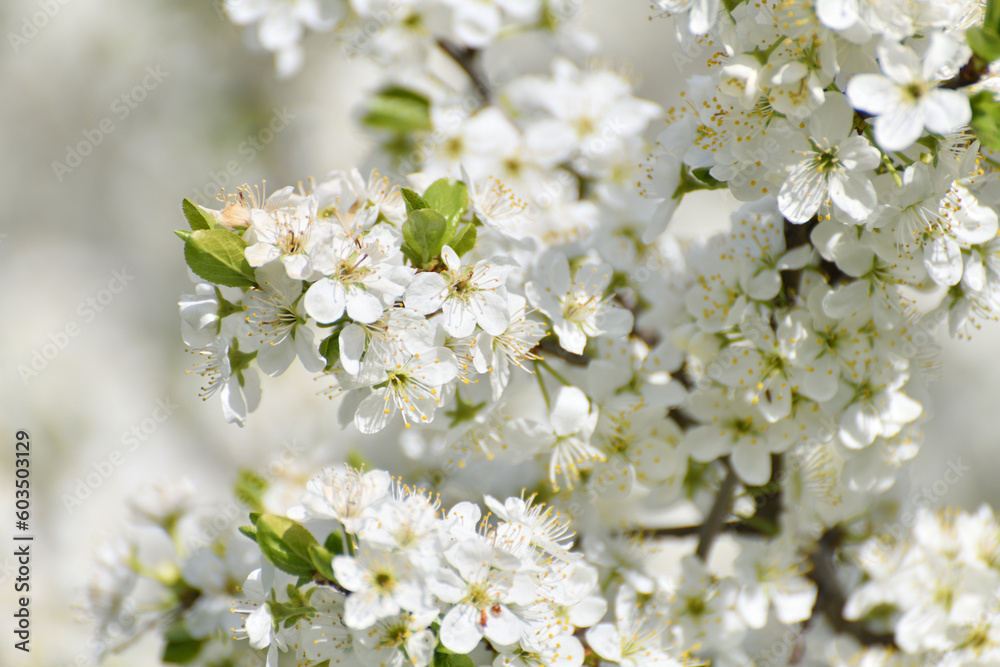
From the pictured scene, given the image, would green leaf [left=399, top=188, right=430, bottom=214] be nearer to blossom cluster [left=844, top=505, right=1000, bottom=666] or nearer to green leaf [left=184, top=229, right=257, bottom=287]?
green leaf [left=184, top=229, right=257, bottom=287]

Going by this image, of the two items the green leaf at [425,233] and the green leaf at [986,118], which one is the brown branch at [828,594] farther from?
the green leaf at [425,233]

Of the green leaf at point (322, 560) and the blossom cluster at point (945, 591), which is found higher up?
the green leaf at point (322, 560)

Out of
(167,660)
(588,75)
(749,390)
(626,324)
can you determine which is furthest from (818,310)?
(167,660)

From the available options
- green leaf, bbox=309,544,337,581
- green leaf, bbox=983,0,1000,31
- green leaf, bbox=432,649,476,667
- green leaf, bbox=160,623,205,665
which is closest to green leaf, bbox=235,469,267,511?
green leaf, bbox=160,623,205,665

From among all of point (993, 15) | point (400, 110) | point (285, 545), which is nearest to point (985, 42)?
point (993, 15)

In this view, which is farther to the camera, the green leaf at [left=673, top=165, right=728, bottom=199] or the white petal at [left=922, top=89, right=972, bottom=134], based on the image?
the green leaf at [left=673, top=165, right=728, bottom=199]

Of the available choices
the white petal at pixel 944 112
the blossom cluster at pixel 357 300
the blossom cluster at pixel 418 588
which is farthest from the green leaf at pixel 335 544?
the white petal at pixel 944 112
